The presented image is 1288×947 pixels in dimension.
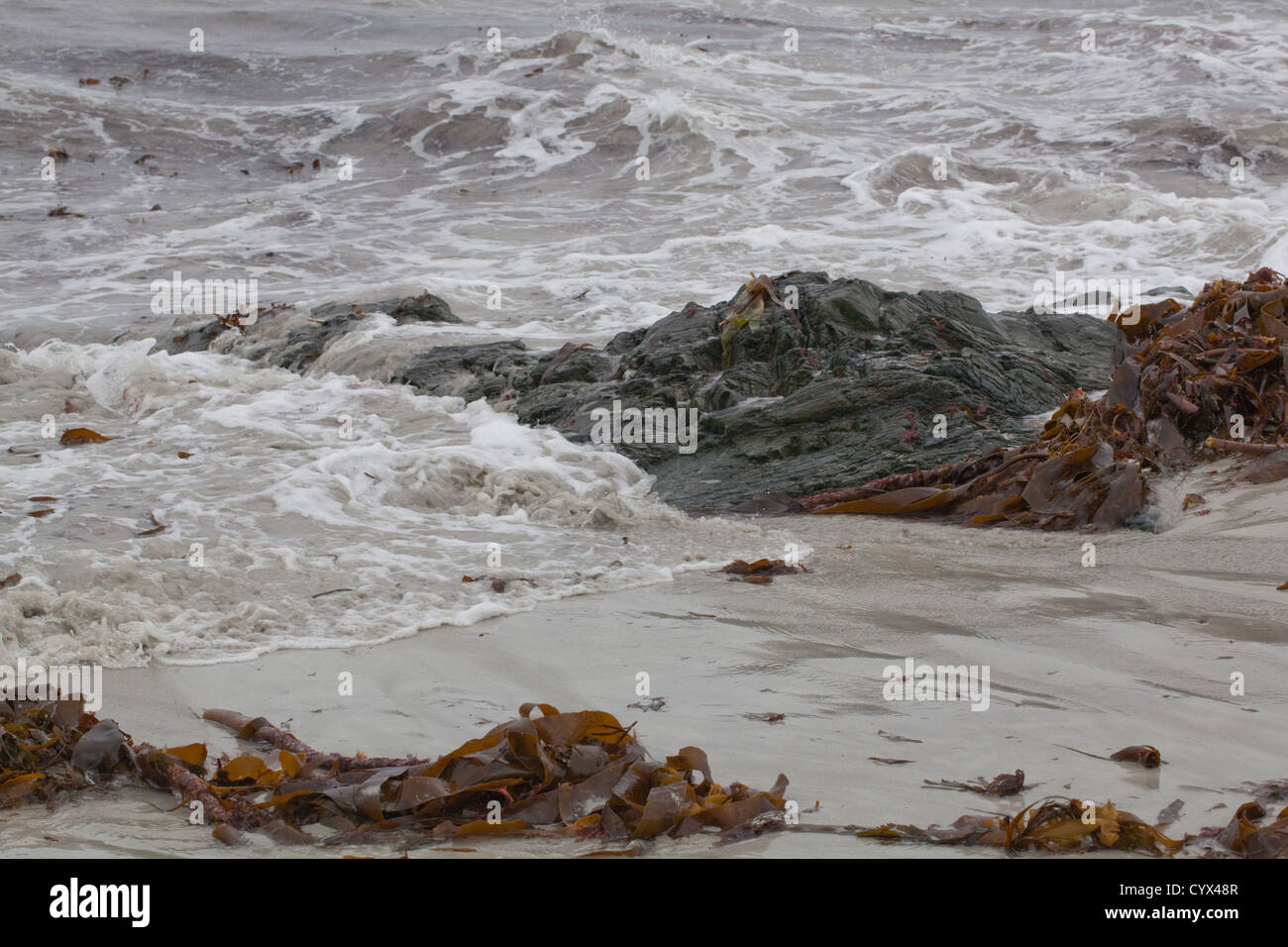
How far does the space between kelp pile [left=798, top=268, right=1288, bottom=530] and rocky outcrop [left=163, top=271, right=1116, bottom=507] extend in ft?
0.81

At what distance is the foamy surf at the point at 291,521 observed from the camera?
4.02 meters

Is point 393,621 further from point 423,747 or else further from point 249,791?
point 249,791

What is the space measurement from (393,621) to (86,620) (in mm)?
1019

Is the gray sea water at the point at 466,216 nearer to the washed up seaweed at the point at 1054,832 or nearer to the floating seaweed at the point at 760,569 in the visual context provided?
the floating seaweed at the point at 760,569

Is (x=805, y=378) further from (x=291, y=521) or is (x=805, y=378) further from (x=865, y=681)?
(x=865, y=681)

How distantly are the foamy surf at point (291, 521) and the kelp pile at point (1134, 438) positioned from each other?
2.75 ft

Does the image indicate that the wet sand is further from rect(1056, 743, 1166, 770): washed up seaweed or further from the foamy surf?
the foamy surf

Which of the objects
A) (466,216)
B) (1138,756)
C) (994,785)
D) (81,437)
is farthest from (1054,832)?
(466,216)

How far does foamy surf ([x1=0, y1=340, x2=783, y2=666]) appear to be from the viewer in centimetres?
402

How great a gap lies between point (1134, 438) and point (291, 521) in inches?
148

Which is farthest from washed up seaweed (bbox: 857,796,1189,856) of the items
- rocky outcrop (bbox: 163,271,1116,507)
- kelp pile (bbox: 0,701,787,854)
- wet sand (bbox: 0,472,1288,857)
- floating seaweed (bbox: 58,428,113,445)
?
floating seaweed (bbox: 58,428,113,445)

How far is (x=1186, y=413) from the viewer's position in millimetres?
5277

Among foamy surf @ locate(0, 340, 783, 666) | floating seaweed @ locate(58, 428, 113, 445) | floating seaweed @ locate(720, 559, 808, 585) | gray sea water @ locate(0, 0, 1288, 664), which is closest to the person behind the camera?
foamy surf @ locate(0, 340, 783, 666)

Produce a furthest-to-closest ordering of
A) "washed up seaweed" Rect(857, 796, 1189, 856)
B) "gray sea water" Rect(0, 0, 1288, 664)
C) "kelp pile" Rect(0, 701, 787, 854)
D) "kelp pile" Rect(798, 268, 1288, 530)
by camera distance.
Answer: "kelp pile" Rect(798, 268, 1288, 530) < "gray sea water" Rect(0, 0, 1288, 664) < "kelp pile" Rect(0, 701, 787, 854) < "washed up seaweed" Rect(857, 796, 1189, 856)
